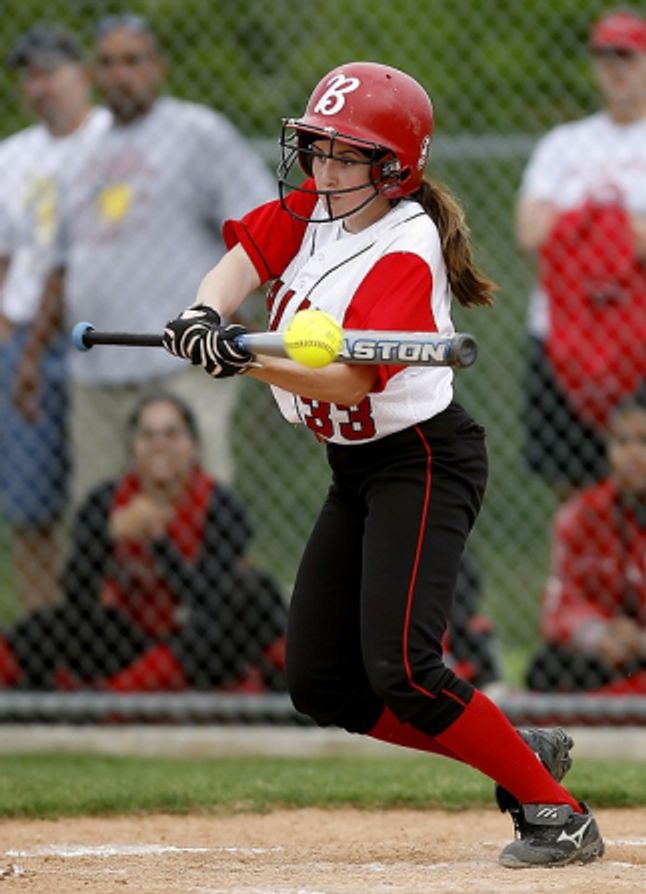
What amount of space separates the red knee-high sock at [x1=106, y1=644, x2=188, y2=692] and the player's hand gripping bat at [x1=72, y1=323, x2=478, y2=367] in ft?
8.82

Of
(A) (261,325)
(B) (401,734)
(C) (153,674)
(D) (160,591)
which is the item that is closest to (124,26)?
(A) (261,325)

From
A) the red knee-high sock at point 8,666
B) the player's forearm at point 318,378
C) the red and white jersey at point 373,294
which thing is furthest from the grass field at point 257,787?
the player's forearm at point 318,378

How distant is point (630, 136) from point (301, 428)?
5.79 ft

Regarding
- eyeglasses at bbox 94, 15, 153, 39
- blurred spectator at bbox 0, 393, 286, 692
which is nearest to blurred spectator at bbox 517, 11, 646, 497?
blurred spectator at bbox 0, 393, 286, 692

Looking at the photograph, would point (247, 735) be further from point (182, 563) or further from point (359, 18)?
point (359, 18)

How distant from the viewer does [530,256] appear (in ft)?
21.6

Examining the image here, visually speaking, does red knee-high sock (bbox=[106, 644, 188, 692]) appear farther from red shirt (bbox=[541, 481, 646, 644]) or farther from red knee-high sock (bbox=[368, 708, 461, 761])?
red knee-high sock (bbox=[368, 708, 461, 761])

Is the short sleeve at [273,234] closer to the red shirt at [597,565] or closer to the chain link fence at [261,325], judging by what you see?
the chain link fence at [261,325]

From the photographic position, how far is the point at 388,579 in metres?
3.81

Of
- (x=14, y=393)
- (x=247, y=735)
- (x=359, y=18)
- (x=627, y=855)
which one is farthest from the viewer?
(x=359, y=18)

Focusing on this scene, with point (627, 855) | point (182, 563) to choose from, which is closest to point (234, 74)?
point (182, 563)

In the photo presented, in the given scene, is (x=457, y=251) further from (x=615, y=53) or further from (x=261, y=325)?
(x=261, y=325)

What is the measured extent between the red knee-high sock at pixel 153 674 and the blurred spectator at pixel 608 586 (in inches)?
47.9

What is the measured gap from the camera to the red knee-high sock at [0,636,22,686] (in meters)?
6.16
